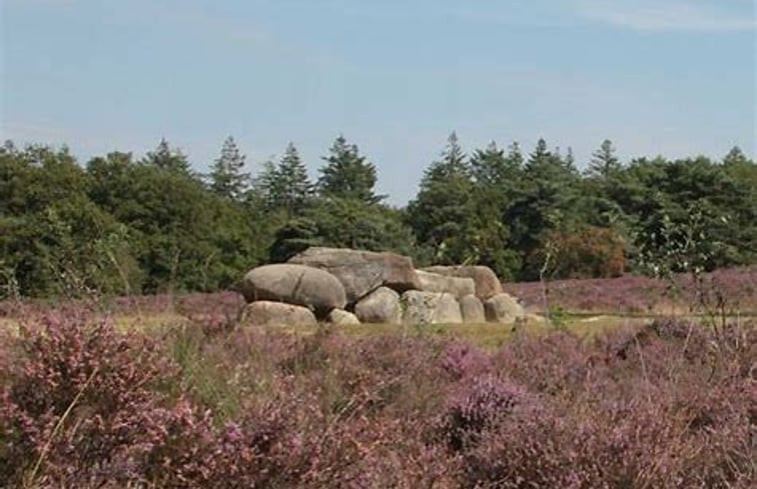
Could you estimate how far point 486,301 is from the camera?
27500 millimetres

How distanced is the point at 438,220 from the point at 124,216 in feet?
66.9

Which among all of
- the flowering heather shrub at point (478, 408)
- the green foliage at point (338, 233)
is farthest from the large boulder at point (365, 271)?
the flowering heather shrub at point (478, 408)

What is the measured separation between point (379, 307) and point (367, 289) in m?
1.03

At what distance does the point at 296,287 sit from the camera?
24.3 m

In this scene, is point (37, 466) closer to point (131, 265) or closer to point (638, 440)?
point (638, 440)

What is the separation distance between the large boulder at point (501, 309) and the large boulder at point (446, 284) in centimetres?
62

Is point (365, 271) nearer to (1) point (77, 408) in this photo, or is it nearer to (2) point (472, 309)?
(2) point (472, 309)

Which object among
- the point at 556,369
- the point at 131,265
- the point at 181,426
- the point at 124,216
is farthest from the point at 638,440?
the point at 124,216

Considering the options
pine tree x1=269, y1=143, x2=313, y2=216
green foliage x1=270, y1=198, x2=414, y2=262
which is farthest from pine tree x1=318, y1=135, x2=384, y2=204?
green foliage x1=270, y1=198, x2=414, y2=262

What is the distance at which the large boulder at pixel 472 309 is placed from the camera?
25844 mm

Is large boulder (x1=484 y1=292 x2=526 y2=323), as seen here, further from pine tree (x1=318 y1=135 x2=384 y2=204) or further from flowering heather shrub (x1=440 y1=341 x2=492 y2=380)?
pine tree (x1=318 y1=135 x2=384 y2=204)

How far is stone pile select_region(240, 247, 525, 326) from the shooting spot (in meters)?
24.3

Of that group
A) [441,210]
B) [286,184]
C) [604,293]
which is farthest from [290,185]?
[604,293]

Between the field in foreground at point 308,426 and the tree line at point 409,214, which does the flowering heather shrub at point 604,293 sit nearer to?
the tree line at point 409,214
